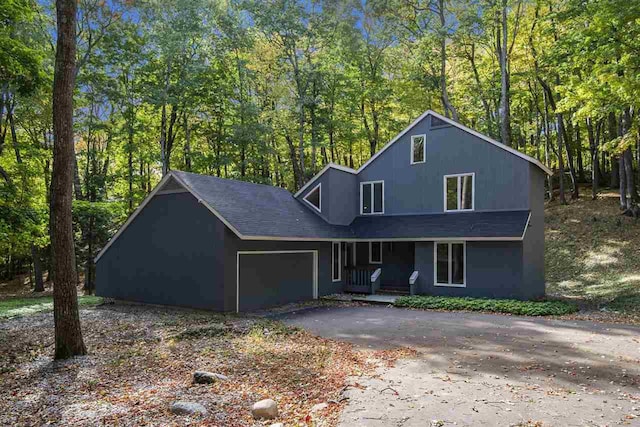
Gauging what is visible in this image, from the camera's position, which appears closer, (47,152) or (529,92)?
(47,152)

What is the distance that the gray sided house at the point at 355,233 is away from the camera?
13102 mm

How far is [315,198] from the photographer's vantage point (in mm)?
17984

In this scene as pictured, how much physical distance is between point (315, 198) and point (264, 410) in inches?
528

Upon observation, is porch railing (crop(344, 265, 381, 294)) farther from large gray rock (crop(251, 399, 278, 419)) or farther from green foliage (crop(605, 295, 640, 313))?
large gray rock (crop(251, 399, 278, 419))

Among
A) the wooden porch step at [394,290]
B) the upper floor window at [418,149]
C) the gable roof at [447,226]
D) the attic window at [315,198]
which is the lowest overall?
the wooden porch step at [394,290]

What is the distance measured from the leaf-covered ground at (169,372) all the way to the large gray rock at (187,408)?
0.37 feet

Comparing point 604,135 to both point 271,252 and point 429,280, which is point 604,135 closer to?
point 429,280

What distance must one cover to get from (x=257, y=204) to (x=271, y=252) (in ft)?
6.69

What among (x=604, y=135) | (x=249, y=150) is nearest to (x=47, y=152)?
(x=249, y=150)

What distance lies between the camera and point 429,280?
625 inches

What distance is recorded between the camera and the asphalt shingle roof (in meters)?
13.4

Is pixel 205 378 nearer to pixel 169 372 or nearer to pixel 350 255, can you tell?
pixel 169 372

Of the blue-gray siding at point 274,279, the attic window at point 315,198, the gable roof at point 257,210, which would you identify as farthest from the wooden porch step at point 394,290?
the attic window at point 315,198

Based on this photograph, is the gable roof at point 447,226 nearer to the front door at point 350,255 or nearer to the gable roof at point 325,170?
the front door at point 350,255
